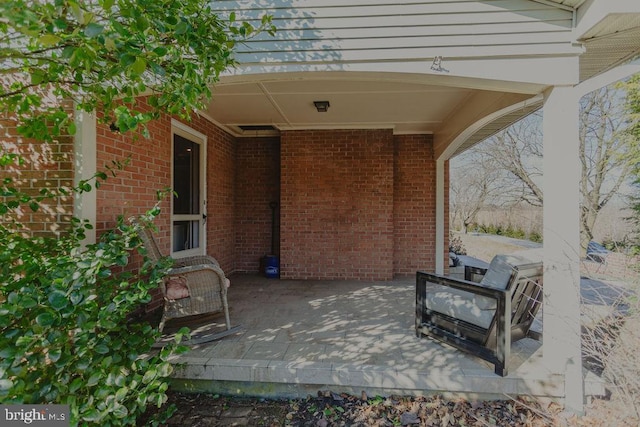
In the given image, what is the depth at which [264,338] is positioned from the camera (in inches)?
118

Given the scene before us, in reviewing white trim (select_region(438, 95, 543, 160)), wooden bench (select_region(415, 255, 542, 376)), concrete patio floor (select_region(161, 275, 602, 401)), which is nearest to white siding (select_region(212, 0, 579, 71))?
white trim (select_region(438, 95, 543, 160))

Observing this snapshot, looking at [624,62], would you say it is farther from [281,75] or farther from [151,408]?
[151,408]

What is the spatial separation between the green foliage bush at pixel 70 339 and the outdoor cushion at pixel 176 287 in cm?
83

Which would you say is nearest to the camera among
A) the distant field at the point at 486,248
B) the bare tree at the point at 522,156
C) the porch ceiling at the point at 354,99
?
the porch ceiling at the point at 354,99

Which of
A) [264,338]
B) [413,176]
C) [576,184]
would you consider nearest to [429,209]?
[413,176]

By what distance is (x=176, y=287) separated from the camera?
9.48 ft

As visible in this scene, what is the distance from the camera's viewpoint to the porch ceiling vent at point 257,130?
19.5 feet

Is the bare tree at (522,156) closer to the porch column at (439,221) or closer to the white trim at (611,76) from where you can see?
the porch column at (439,221)

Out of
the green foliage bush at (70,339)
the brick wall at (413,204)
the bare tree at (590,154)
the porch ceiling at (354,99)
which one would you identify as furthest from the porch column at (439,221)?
the green foliage bush at (70,339)

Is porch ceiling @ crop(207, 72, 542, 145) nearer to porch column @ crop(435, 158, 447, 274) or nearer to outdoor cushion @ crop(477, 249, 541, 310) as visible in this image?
porch column @ crop(435, 158, 447, 274)

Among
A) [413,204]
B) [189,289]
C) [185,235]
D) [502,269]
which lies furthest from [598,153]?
[189,289]

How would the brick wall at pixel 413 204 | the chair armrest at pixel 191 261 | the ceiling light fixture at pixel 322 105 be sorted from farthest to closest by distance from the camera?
1. the brick wall at pixel 413 204
2. the ceiling light fixture at pixel 322 105
3. the chair armrest at pixel 191 261

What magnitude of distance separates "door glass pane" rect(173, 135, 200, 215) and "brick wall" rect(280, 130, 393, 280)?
1575 millimetres

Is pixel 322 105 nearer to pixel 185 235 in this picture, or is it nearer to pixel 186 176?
pixel 186 176
